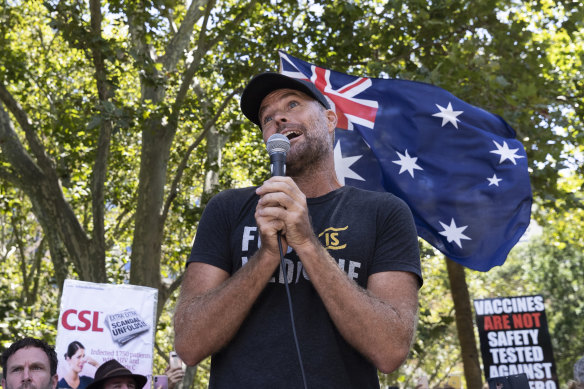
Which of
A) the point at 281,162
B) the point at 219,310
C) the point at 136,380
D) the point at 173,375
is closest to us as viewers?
the point at 219,310

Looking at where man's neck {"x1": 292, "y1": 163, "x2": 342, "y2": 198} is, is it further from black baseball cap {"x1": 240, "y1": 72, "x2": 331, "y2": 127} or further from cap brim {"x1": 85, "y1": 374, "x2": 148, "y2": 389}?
cap brim {"x1": 85, "y1": 374, "x2": 148, "y2": 389}

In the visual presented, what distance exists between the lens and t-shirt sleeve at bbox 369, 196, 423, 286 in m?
2.03

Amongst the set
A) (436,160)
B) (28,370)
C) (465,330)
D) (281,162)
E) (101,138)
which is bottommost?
(28,370)

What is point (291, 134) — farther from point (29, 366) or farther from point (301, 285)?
point (29, 366)

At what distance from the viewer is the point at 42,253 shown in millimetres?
20391

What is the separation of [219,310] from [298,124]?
2.30 feet

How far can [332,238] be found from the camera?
6.76 ft

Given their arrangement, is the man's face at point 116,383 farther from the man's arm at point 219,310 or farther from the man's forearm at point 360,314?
the man's forearm at point 360,314

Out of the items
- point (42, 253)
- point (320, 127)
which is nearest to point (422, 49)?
point (320, 127)

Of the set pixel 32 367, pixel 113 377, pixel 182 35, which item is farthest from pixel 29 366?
pixel 182 35

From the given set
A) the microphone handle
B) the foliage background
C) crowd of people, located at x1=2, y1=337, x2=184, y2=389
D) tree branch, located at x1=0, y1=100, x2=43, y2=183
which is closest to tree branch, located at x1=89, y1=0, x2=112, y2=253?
the foliage background

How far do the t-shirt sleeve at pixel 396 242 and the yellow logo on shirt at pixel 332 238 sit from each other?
0.11 metres

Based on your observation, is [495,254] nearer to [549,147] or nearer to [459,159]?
[459,159]

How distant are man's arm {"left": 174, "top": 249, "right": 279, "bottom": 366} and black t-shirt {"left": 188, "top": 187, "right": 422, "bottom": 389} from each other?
0.07 metres
